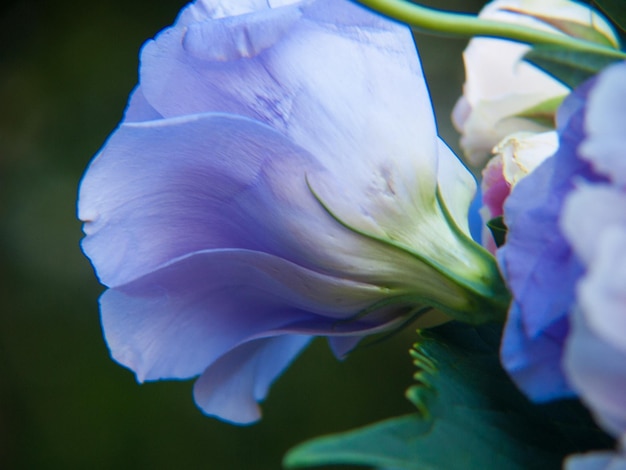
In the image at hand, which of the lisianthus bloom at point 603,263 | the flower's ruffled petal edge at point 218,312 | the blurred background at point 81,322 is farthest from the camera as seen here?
the blurred background at point 81,322

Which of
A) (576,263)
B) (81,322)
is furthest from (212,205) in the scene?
(81,322)

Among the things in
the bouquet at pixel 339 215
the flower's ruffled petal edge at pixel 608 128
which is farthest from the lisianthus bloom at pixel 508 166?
the flower's ruffled petal edge at pixel 608 128

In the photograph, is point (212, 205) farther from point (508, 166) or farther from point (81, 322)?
point (81, 322)

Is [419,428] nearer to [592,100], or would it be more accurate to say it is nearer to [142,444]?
[592,100]

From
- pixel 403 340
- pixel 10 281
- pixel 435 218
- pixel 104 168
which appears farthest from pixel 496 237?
pixel 10 281

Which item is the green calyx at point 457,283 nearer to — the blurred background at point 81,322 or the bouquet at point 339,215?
the bouquet at point 339,215

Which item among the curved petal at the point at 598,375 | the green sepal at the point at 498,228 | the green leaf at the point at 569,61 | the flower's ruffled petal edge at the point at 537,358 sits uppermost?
the green leaf at the point at 569,61
